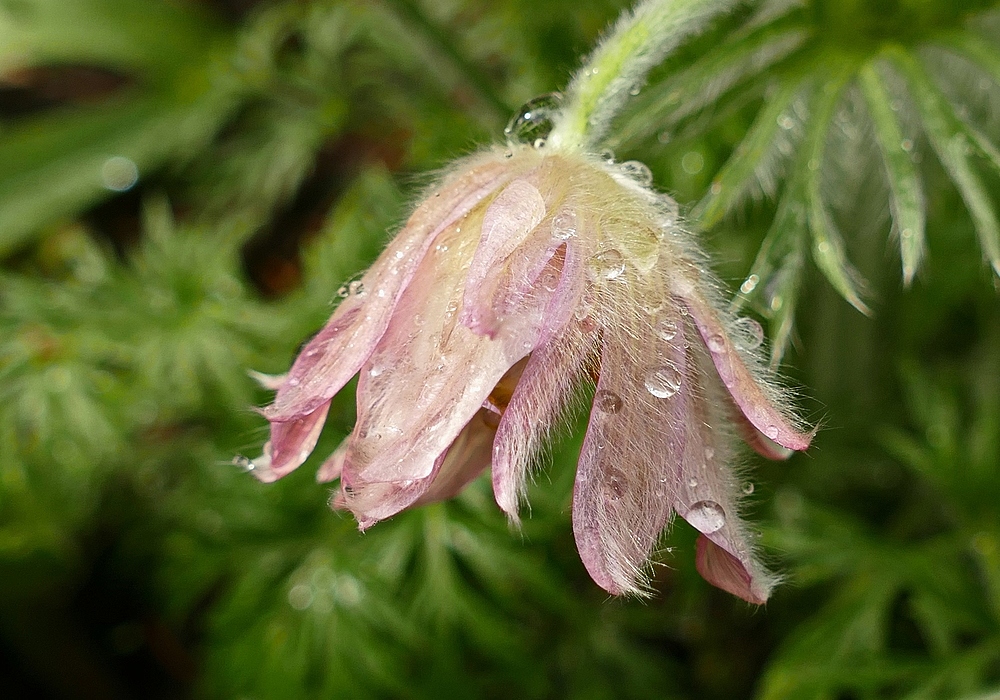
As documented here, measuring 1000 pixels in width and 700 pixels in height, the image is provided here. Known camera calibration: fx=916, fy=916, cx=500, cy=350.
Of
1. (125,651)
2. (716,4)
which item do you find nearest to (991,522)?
(716,4)

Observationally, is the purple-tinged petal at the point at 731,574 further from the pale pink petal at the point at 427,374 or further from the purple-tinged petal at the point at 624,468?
the pale pink petal at the point at 427,374

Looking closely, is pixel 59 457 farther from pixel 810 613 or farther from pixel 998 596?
pixel 998 596

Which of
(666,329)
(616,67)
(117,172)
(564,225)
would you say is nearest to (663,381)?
(666,329)

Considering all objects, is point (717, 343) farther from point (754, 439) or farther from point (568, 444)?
point (568, 444)

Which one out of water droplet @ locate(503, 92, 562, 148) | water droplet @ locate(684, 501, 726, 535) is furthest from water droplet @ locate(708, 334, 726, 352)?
water droplet @ locate(503, 92, 562, 148)

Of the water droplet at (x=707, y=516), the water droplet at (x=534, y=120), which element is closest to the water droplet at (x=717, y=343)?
the water droplet at (x=707, y=516)

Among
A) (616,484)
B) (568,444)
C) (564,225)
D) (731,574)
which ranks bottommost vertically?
(568,444)

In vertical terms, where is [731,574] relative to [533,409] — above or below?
below
